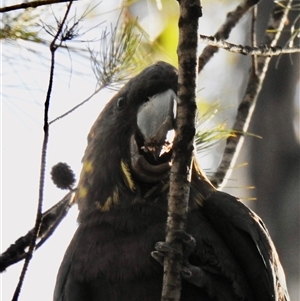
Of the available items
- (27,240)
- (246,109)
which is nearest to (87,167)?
(27,240)

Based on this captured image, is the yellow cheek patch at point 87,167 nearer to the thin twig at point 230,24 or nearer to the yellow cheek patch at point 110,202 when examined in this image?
the yellow cheek patch at point 110,202

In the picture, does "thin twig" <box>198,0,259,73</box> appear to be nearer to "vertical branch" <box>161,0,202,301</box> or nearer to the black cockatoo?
the black cockatoo

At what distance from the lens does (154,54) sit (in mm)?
3859

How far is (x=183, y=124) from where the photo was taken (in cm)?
248

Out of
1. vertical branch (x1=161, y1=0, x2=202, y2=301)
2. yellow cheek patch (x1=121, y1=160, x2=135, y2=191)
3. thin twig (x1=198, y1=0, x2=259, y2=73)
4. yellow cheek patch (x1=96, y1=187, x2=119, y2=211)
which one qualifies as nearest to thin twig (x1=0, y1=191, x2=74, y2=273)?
yellow cheek patch (x1=96, y1=187, x2=119, y2=211)

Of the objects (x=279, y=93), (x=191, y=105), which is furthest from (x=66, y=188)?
(x=279, y=93)

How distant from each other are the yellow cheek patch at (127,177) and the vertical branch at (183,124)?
695 mm

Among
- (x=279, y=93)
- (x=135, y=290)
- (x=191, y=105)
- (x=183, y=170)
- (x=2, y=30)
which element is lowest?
(x=135, y=290)

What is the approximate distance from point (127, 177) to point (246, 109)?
0.85 meters

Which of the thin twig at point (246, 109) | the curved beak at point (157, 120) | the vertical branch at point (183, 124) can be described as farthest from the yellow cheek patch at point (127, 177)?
the vertical branch at point (183, 124)

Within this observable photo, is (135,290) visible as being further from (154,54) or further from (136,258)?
(154,54)

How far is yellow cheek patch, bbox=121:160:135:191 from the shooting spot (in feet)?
10.6

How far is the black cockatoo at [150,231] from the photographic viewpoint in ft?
9.81

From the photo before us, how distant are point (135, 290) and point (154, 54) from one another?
1299 millimetres
